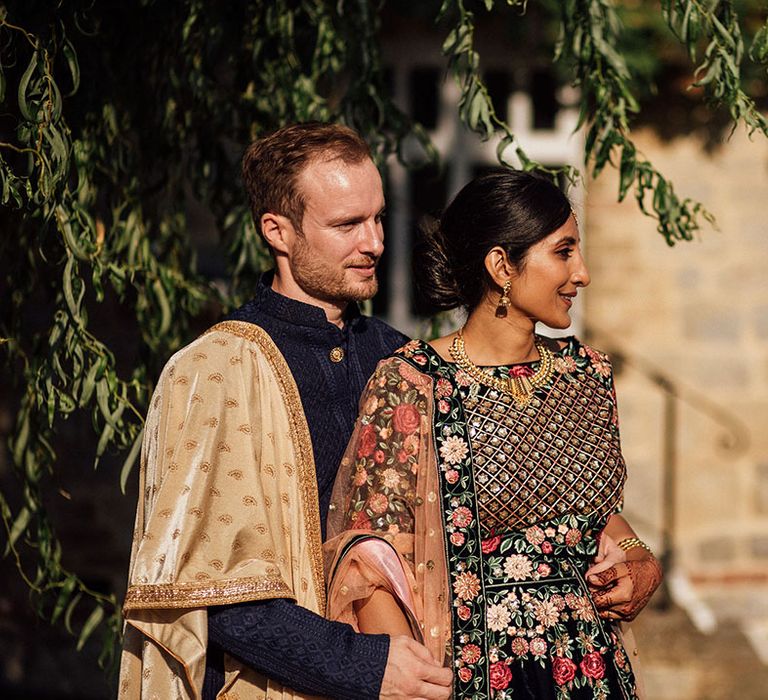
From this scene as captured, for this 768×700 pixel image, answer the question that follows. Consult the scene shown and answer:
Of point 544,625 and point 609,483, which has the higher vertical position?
point 609,483

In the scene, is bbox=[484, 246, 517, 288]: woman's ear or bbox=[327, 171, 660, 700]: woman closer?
bbox=[327, 171, 660, 700]: woman

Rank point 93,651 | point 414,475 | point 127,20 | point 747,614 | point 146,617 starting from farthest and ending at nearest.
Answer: point 747,614 < point 93,651 < point 127,20 < point 414,475 < point 146,617

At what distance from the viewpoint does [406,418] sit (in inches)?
96.5

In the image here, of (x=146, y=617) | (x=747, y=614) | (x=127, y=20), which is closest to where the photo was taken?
(x=146, y=617)

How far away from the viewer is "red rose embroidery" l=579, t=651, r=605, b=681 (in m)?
2.50

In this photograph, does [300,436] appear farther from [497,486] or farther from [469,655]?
[469,655]

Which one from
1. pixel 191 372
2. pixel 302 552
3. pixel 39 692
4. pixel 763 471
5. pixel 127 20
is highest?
pixel 127 20

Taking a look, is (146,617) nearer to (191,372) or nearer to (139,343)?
(191,372)

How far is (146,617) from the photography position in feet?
→ 7.42

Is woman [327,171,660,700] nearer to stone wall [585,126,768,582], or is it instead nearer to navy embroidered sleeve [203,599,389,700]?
navy embroidered sleeve [203,599,389,700]

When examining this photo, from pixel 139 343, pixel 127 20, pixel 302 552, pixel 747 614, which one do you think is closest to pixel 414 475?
pixel 302 552

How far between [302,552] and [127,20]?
173cm

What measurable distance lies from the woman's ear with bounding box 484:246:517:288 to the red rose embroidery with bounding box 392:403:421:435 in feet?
1.14

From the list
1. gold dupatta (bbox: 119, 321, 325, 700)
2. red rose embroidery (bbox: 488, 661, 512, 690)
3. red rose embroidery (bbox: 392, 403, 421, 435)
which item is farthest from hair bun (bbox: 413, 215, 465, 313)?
red rose embroidery (bbox: 488, 661, 512, 690)
